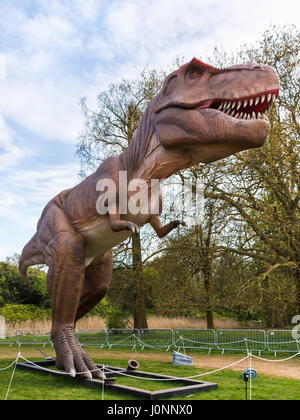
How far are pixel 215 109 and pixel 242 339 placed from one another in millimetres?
8622

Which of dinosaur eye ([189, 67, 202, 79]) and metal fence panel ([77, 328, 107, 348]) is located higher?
A: dinosaur eye ([189, 67, 202, 79])

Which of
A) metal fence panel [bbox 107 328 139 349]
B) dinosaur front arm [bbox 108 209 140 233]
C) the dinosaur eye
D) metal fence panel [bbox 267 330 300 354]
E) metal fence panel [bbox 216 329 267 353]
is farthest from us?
metal fence panel [bbox 107 328 139 349]

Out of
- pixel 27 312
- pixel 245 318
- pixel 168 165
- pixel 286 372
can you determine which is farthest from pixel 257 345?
pixel 27 312

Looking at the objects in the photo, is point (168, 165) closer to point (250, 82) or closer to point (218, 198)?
point (250, 82)

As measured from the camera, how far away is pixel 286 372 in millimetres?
7781

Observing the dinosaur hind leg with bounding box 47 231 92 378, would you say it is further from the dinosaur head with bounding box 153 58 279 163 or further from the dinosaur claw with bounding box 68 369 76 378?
the dinosaur head with bounding box 153 58 279 163

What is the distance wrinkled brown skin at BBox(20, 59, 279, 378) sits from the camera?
4328 mm

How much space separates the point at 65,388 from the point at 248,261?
8.29 m

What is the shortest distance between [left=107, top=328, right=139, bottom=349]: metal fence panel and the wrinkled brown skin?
6610mm

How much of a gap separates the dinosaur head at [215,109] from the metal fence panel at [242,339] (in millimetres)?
7553

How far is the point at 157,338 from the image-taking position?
13.3 metres

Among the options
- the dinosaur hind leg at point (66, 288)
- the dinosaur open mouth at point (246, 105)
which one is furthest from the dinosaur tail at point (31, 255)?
the dinosaur open mouth at point (246, 105)

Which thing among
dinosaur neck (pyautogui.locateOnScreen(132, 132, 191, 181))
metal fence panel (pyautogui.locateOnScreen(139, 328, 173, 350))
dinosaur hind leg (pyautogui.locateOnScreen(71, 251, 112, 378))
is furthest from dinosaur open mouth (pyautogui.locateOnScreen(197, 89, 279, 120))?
metal fence panel (pyautogui.locateOnScreen(139, 328, 173, 350))

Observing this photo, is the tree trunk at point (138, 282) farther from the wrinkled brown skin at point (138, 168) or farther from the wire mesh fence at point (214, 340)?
the wrinkled brown skin at point (138, 168)
